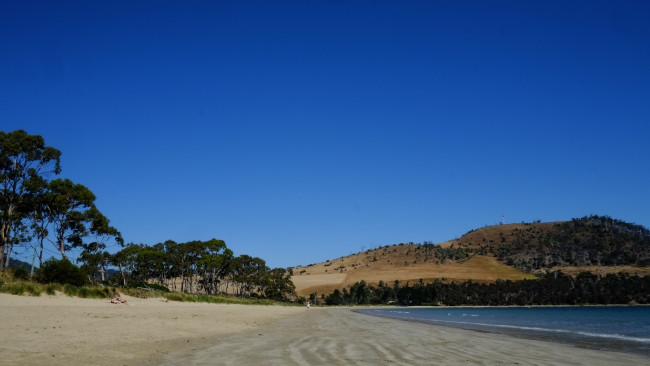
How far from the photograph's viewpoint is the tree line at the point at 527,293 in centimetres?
13112

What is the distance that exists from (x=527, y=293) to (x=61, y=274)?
132m

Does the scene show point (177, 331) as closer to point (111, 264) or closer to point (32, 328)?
point (32, 328)

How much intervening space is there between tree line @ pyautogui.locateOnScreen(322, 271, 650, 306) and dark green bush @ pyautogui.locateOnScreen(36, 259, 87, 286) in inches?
4188

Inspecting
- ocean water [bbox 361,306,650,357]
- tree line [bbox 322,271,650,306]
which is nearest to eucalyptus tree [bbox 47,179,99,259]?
ocean water [bbox 361,306,650,357]

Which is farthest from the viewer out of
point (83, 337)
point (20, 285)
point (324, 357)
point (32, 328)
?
point (20, 285)

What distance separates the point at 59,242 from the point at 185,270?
44.1m

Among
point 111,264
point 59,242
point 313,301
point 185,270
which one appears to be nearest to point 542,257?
point 313,301

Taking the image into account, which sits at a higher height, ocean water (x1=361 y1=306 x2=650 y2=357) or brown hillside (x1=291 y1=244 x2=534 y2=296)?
brown hillside (x1=291 y1=244 x2=534 y2=296)

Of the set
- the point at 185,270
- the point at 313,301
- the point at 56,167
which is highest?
the point at 56,167

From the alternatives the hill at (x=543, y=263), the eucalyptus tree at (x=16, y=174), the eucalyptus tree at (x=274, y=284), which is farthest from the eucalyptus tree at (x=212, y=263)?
the hill at (x=543, y=263)

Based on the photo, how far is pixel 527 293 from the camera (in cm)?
13500

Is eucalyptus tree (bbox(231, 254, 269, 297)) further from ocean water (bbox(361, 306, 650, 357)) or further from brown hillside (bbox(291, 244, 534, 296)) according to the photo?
ocean water (bbox(361, 306, 650, 357))

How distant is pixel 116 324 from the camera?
15.6 metres

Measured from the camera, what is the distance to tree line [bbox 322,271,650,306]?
430 ft
